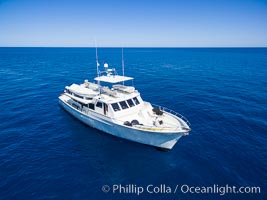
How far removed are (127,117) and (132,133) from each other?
2.45m

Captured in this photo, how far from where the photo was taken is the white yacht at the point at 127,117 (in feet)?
54.5

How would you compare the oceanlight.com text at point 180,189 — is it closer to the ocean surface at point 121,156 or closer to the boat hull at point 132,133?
the ocean surface at point 121,156

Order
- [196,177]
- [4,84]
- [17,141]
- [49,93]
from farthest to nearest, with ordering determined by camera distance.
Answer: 1. [4,84]
2. [49,93]
3. [17,141]
4. [196,177]

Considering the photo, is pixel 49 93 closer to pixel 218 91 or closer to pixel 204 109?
pixel 204 109

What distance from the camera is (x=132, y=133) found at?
1742cm

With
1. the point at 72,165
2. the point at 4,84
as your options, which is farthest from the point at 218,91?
the point at 4,84

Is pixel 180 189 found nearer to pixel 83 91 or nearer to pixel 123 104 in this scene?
pixel 123 104

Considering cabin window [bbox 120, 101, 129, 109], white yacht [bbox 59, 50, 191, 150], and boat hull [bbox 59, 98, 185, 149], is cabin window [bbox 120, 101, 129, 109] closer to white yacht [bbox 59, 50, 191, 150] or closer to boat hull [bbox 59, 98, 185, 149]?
white yacht [bbox 59, 50, 191, 150]

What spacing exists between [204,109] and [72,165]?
20922 millimetres

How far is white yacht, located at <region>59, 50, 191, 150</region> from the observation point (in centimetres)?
1662

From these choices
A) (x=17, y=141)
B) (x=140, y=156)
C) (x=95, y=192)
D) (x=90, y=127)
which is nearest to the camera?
(x=95, y=192)

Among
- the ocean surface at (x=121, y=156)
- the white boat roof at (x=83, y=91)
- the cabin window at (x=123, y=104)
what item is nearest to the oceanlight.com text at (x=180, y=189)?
the ocean surface at (x=121, y=156)

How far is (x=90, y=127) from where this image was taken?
21.7m

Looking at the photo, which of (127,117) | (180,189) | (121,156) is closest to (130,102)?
(127,117)
